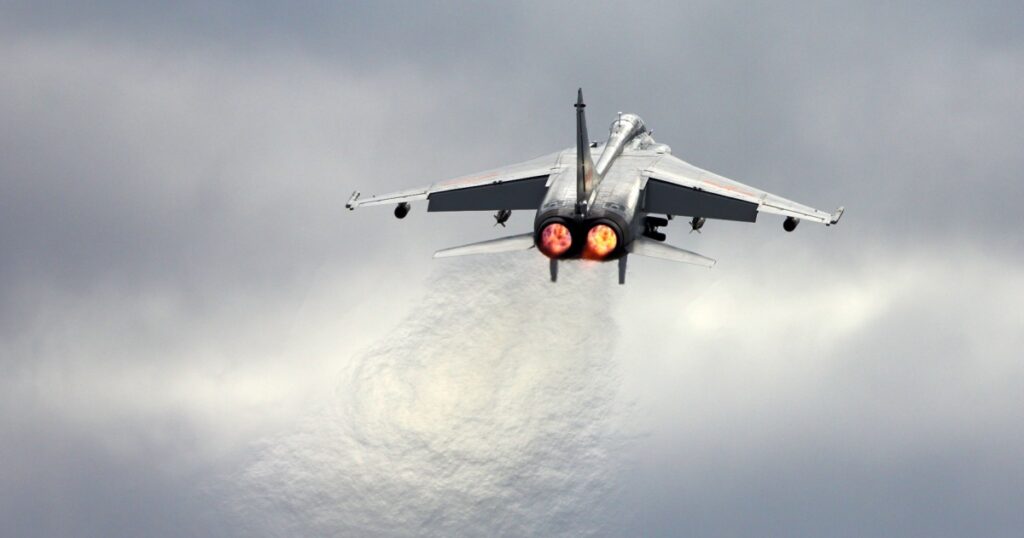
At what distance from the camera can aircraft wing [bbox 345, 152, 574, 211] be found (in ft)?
226

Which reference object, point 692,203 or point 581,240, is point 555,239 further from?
point 692,203

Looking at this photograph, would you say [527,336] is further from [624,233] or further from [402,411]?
[624,233]

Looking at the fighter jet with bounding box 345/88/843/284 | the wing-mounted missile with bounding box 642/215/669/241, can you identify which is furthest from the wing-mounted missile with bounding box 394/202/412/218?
the wing-mounted missile with bounding box 642/215/669/241

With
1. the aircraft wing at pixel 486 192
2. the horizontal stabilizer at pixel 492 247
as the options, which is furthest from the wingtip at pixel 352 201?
the horizontal stabilizer at pixel 492 247

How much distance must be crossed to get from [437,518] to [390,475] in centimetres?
539

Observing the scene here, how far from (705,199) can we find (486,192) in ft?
34.8

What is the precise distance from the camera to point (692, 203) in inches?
2640

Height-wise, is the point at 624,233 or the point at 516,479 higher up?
the point at 624,233

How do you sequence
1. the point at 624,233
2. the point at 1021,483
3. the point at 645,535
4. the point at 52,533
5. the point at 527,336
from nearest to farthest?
the point at 624,233 → the point at 527,336 → the point at 645,535 → the point at 52,533 → the point at 1021,483

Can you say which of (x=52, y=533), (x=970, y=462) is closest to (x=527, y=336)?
(x=52, y=533)

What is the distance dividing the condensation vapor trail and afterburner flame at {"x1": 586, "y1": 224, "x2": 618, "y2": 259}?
19893 millimetres

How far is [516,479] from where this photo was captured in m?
89.2

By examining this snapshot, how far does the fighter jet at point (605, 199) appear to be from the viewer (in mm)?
58156

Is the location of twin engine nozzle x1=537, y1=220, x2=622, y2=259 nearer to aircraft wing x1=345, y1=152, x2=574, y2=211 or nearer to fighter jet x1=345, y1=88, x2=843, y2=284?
fighter jet x1=345, y1=88, x2=843, y2=284
